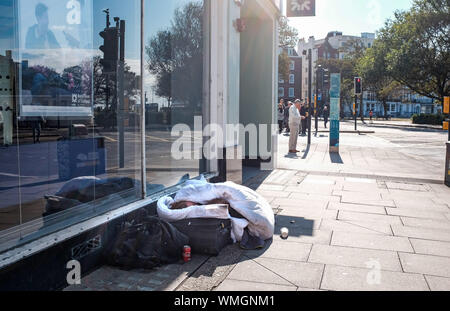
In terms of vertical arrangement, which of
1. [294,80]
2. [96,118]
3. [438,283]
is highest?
[294,80]

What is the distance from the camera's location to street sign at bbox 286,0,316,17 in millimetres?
10246

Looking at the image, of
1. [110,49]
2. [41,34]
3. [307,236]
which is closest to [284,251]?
[307,236]

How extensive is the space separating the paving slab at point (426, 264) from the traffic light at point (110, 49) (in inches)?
133

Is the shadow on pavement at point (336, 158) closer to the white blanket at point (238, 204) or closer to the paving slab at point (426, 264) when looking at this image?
the white blanket at point (238, 204)

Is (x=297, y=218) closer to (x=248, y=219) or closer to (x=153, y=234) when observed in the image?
(x=248, y=219)

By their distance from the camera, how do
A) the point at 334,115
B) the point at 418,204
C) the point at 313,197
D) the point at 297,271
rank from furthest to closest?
the point at 334,115, the point at 313,197, the point at 418,204, the point at 297,271

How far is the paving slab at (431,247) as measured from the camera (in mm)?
4375

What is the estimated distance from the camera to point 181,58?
603cm

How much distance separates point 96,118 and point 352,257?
2809 millimetres

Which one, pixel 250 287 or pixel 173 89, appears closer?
pixel 250 287

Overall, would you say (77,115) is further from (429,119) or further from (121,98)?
(429,119)

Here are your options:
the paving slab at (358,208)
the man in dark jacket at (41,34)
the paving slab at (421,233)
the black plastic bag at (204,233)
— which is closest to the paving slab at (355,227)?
the paving slab at (421,233)

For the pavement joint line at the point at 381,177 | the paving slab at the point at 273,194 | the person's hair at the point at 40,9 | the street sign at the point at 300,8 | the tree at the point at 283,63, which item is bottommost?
the paving slab at the point at 273,194

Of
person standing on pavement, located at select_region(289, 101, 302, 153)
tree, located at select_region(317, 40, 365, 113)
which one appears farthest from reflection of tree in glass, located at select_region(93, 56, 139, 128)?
tree, located at select_region(317, 40, 365, 113)
